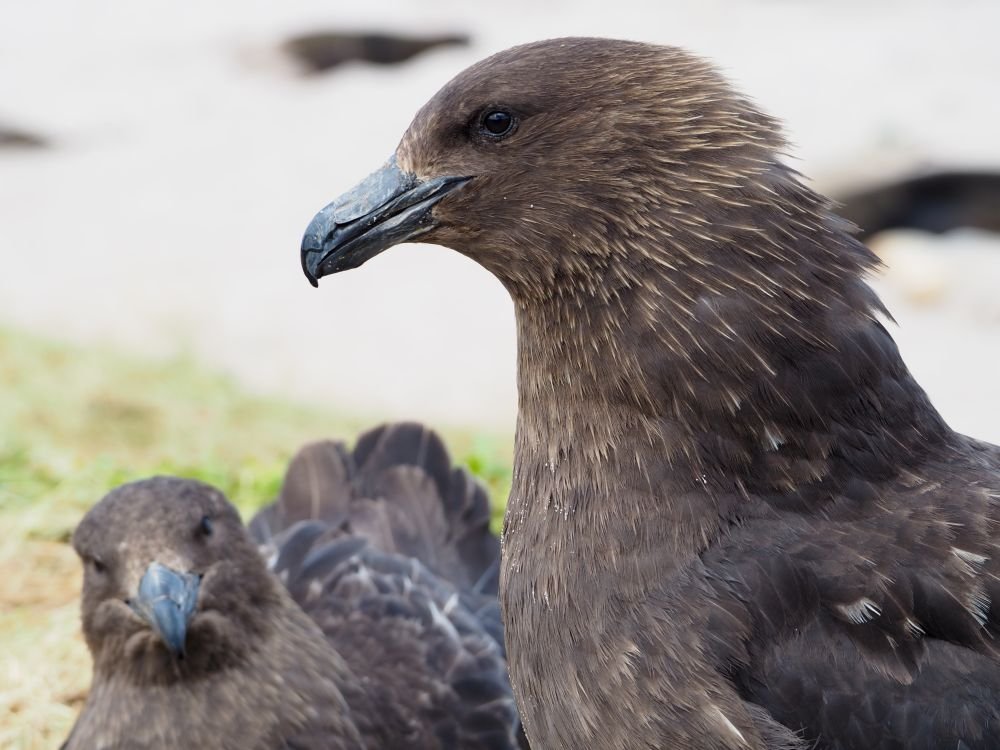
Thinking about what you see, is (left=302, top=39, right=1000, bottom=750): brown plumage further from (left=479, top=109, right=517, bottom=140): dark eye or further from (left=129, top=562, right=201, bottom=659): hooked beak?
(left=129, top=562, right=201, bottom=659): hooked beak

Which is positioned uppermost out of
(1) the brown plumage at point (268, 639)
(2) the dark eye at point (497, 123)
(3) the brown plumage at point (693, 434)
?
(2) the dark eye at point (497, 123)

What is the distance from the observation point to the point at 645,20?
14.5 meters

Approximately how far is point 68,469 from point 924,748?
15.7 ft

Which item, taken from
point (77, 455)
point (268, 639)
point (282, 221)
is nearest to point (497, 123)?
point (268, 639)

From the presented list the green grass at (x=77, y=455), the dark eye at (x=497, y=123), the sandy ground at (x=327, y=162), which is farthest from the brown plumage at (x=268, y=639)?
the sandy ground at (x=327, y=162)

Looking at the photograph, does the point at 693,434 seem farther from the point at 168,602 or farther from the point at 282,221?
the point at 282,221

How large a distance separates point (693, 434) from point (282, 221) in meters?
8.95

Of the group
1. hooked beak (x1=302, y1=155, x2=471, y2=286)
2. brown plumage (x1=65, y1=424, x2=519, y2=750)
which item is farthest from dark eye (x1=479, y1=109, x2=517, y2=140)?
brown plumage (x1=65, y1=424, x2=519, y2=750)

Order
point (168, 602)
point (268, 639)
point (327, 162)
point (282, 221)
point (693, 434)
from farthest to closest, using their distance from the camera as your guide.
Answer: point (327, 162) < point (282, 221) < point (268, 639) < point (168, 602) < point (693, 434)

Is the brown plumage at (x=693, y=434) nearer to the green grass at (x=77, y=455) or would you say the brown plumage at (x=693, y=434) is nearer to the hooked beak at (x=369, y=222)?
the hooked beak at (x=369, y=222)

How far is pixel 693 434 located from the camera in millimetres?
2930

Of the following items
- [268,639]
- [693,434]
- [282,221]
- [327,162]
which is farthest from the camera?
[327,162]

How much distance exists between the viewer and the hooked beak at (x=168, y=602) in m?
3.68

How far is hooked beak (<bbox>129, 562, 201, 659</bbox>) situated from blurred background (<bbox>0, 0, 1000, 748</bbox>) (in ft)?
5.19
